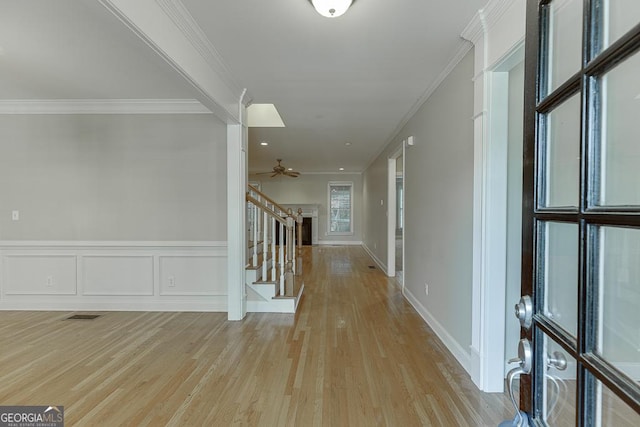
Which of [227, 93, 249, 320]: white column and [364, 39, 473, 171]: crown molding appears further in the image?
[227, 93, 249, 320]: white column

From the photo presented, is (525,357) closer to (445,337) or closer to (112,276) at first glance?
(445,337)

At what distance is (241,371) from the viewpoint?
2395 millimetres

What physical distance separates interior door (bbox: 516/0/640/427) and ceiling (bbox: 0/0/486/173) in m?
1.53

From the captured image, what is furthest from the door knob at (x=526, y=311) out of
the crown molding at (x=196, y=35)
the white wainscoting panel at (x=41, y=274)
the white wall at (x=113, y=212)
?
the white wainscoting panel at (x=41, y=274)

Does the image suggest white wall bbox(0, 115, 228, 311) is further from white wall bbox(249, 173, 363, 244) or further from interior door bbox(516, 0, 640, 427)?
white wall bbox(249, 173, 363, 244)

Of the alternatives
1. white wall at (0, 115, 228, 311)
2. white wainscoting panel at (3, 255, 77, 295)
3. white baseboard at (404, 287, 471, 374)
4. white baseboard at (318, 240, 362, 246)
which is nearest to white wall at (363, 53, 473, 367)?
white baseboard at (404, 287, 471, 374)

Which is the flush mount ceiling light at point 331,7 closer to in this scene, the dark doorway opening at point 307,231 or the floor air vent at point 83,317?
the floor air vent at point 83,317

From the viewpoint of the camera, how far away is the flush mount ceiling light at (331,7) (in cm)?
183

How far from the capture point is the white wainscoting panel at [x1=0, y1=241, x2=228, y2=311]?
3771mm

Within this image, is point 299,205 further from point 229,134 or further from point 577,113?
point 577,113

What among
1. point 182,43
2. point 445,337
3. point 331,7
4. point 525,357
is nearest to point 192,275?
point 182,43

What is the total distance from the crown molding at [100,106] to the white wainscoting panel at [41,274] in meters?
1.74

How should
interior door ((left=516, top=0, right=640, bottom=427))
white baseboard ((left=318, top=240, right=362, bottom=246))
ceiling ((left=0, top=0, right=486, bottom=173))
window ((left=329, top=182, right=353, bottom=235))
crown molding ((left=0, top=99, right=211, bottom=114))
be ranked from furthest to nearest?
window ((left=329, top=182, right=353, bottom=235)) < white baseboard ((left=318, top=240, right=362, bottom=246)) < crown molding ((left=0, top=99, right=211, bottom=114)) < ceiling ((left=0, top=0, right=486, bottom=173)) < interior door ((left=516, top=0, right=640, bottom=427))

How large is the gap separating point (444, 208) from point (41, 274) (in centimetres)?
464
